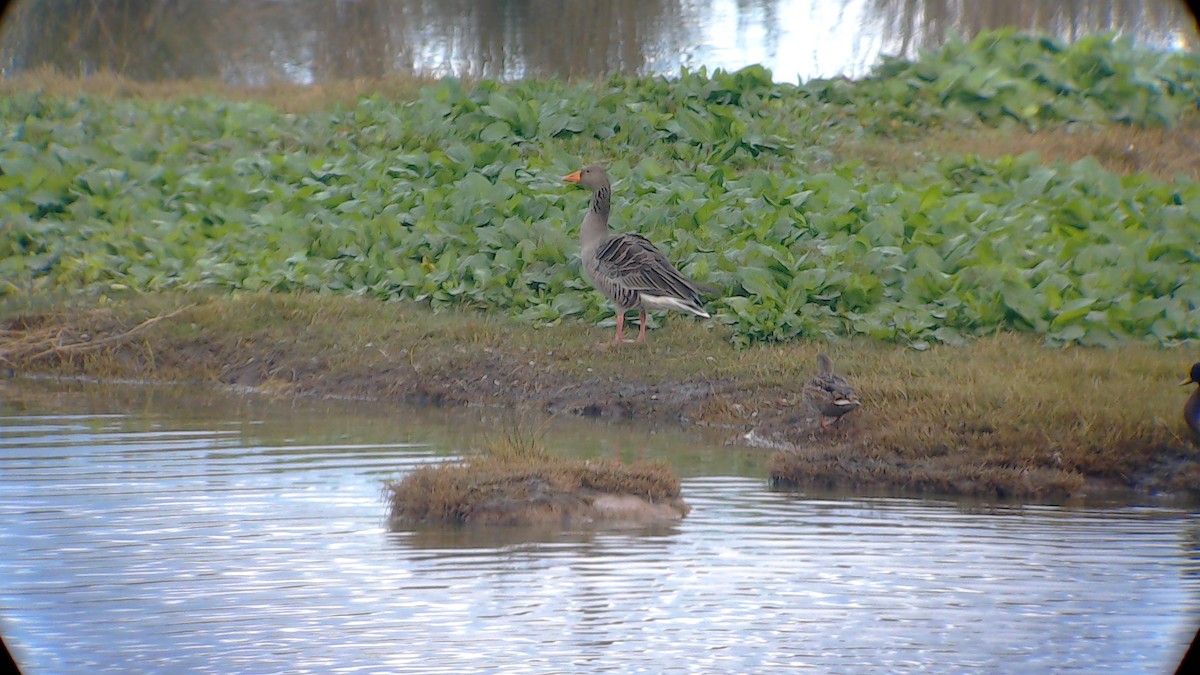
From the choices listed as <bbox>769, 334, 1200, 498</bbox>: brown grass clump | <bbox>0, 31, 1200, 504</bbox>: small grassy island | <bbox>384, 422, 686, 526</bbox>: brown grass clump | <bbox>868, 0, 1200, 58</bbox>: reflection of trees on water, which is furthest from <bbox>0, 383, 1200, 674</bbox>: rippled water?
<bbox>868, 0, 1200, 58</bbox>: reflection of trees on water

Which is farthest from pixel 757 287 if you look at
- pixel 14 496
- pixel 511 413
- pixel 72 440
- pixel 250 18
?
pixel 250 18

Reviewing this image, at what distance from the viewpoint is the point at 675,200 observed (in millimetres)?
15992

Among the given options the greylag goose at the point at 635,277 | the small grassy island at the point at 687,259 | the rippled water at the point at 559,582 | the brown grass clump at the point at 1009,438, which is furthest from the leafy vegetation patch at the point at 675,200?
→ the rippled water at the point at 559,582

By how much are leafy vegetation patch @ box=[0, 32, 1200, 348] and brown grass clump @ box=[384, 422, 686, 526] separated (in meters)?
4.79

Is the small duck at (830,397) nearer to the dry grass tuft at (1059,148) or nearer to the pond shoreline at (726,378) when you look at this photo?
the pond shoreline at (726,378)

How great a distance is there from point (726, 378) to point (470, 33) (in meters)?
13.1

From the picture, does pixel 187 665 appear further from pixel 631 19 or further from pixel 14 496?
pixel 631 19

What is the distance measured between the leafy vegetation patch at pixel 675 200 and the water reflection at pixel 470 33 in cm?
184

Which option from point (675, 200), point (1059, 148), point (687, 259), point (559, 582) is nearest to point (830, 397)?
point (559, 582)

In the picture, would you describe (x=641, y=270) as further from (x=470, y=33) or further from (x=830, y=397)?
(x=470, y=33)

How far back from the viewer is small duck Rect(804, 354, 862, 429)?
10.7 m

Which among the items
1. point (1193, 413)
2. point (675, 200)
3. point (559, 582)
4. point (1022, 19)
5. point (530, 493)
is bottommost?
point (559, 582)

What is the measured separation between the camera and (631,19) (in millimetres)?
24031

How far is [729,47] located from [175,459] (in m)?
14.7
